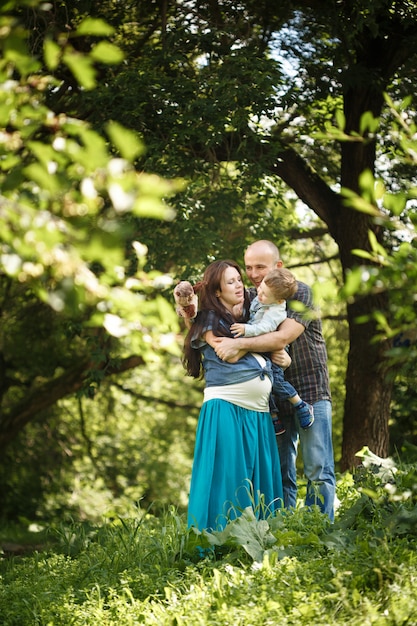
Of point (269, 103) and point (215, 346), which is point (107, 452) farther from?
point (215, 346)

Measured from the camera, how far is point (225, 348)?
4.84m

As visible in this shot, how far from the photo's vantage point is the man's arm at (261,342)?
4832 millimetres

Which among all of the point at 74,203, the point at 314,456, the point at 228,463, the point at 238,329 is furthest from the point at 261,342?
the point at 74,203

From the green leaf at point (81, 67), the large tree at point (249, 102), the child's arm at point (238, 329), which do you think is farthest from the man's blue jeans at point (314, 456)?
the green leaf at point (81, 67)

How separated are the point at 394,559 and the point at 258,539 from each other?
2.60 ft

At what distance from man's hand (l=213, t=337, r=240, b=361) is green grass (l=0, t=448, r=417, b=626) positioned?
36.8 inches

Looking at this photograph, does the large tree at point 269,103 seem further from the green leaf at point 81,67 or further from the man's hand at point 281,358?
the green leaf at point 81,67

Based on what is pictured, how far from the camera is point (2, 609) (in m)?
4.15

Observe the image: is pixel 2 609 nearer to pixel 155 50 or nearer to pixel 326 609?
pixel 326 609

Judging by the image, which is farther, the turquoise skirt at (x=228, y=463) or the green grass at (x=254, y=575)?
the turquoise skirt at (x=228, y=463)

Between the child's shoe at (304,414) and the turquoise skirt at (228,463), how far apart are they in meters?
0.25

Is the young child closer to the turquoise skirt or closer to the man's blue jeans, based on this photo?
the man's blue jeans

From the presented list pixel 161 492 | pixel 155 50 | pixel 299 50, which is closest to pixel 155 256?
pixel 155 50

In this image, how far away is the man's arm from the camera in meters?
4.83
